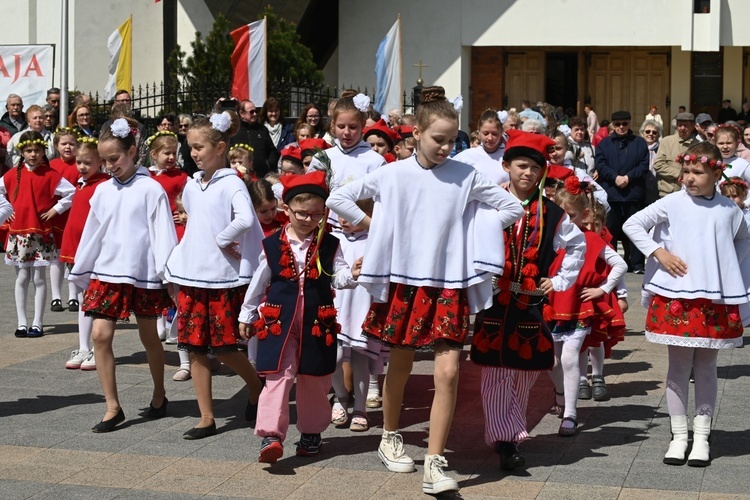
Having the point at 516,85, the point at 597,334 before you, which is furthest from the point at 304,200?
the point at 516,85

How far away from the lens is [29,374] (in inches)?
368

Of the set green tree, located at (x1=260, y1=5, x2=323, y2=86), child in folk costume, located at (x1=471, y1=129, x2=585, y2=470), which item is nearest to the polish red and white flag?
green tree, located at (x1=260, y1=5, x2=323, y2=86)

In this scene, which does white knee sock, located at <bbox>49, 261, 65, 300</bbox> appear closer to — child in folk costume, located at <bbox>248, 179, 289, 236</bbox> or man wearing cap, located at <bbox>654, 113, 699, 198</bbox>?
child in folk costume, located at <bbox>248, 179, 289, 236</bbox>

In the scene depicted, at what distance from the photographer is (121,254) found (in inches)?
300

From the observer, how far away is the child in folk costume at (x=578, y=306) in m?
7.58

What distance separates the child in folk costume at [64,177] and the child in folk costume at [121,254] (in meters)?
4.11

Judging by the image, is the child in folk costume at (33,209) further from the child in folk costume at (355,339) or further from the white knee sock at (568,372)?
the white knee sock at (568,372)

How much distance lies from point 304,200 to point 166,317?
157 inches

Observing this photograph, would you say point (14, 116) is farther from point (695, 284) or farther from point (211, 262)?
point (695, 284)

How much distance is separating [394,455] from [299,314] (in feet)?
2.93

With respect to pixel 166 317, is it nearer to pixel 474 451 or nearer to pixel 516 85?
pixel 474 451

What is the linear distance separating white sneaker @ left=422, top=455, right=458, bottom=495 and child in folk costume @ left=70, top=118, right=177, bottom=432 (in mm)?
2272

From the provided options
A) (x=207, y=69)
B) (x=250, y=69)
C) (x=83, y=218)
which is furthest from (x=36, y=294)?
(x=207, y=69)

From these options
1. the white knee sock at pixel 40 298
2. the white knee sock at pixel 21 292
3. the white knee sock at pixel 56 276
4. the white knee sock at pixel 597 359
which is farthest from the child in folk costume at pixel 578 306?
the white knee sock at pixel 56 276
